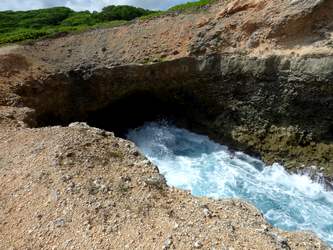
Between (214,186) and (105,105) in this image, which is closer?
(214,186)

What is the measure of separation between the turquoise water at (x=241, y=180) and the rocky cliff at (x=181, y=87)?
0.57 meters

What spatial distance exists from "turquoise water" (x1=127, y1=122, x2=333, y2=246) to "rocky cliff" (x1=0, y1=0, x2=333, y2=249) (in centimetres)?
57

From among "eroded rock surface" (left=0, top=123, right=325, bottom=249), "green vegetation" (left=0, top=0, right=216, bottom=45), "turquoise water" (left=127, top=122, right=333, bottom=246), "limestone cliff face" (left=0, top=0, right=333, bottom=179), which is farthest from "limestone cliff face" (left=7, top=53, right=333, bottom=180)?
"green vegetation" (left=0, top=0, right=216, bottom=45)

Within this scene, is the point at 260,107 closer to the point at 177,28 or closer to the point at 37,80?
the point at 177,28

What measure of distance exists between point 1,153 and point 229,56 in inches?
361

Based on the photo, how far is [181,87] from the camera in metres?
16.8

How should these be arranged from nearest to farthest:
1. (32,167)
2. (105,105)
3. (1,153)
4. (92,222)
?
(92,222) → (32,167) → (1,153) → (105,105)

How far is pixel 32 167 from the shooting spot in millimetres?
8703

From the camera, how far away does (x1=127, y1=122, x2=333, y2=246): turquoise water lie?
11.4 meters

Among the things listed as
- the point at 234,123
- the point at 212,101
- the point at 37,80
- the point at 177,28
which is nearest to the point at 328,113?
the point at 234,123

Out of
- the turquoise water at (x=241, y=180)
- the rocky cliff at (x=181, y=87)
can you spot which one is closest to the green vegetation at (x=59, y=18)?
the rocky cliff at (x=181, y=87)

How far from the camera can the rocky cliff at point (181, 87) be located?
9523 mm

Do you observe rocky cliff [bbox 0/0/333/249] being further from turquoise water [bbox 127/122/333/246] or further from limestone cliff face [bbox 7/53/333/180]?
turquoise water [bbox 127/122/333/246]

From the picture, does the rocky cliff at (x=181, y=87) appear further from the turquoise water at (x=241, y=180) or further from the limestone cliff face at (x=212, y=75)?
the turquoise water at (x=241, y=180)
